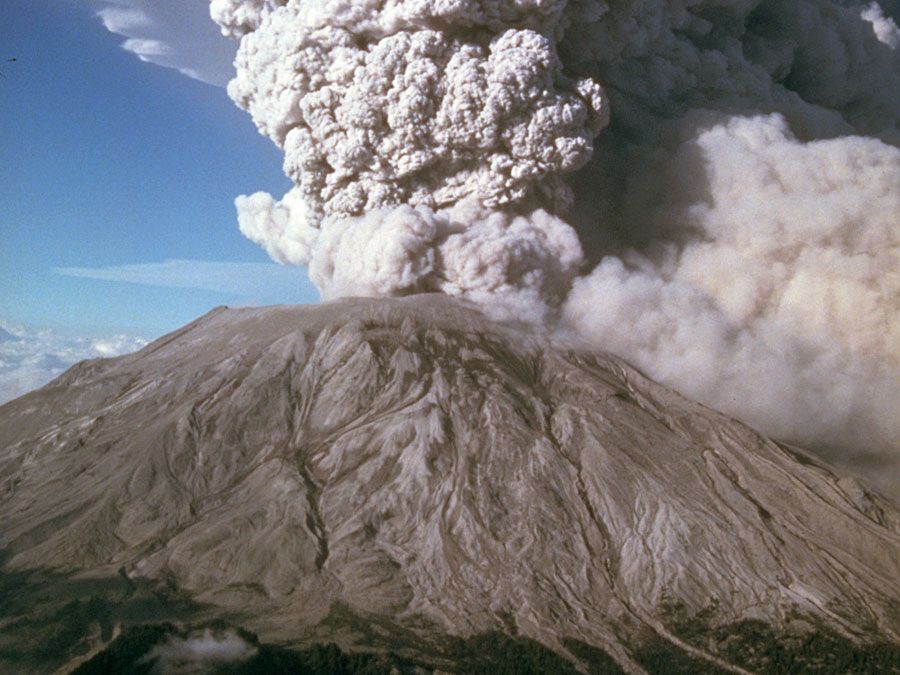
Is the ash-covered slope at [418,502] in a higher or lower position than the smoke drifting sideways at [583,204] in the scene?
lower

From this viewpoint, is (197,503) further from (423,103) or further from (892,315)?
(892,315)

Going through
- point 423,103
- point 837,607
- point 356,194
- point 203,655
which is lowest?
point 837,607

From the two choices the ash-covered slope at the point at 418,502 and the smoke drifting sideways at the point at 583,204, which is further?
the smoke drifting sideways at the point at 583,204

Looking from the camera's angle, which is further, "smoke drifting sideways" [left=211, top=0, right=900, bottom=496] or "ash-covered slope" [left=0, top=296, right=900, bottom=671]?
"smoke drifting sideways" [left=211, top=0, right=900, bottom=496]

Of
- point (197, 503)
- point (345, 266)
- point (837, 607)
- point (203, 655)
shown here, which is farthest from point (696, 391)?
point (203, 655)
